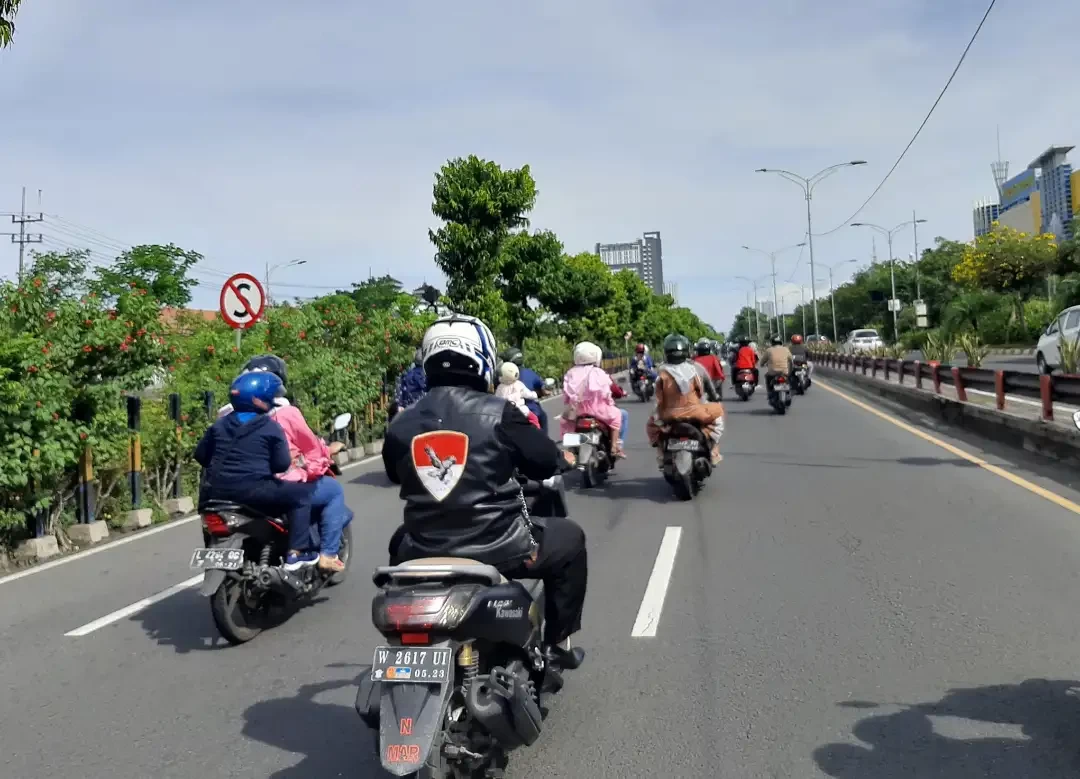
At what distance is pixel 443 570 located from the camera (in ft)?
12.4

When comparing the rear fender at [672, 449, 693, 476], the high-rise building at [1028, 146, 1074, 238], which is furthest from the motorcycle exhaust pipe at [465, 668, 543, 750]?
the high-rise building at [1028, 146, 1074, 238]

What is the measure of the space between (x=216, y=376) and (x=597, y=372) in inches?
200

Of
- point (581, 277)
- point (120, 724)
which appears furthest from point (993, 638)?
point (581, 277)

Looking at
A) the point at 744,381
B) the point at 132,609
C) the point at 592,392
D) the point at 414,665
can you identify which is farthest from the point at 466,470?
the point at 744,381

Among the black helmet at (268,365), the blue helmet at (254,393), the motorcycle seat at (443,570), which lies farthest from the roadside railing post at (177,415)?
the motorcycle seat at (443,570)

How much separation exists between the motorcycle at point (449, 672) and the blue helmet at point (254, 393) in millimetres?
2680

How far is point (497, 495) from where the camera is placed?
411 cm

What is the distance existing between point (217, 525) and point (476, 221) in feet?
86.0

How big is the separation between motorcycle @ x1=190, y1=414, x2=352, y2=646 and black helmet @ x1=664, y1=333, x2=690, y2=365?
4.94 m

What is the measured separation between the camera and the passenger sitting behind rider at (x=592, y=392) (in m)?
11.9

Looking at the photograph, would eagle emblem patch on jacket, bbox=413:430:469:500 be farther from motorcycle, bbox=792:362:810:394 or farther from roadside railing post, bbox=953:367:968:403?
motorcycle, bbox=792:362:810:394

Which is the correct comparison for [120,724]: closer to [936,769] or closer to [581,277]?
[936,769]

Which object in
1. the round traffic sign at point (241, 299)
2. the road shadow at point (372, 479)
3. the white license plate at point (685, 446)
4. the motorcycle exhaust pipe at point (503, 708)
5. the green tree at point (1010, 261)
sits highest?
the green tree at point (1010, 261)

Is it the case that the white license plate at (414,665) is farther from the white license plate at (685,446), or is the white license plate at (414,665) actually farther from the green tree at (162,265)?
the green tree at (162,265)
